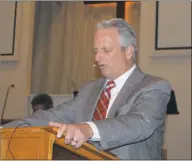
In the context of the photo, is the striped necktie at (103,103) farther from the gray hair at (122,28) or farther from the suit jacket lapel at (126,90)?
the gray hair at (122,28)

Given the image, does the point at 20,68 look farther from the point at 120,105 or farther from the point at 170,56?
the point at 120,105

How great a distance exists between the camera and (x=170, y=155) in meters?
5.71

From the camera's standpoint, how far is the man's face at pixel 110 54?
2.38m

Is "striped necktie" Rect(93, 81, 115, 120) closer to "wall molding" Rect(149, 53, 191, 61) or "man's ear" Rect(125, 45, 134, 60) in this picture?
"man's ear" Rect(125, 45, 134, 60)

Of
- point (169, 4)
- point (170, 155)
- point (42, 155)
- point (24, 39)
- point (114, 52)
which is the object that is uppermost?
point (169, 4)

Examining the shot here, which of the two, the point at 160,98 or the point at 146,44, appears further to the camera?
the point at 146,44

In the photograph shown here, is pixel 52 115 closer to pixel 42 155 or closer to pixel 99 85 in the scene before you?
pixel 99 85

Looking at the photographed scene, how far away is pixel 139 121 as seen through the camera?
1919 mm

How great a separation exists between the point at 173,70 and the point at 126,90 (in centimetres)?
369

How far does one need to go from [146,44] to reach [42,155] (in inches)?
188

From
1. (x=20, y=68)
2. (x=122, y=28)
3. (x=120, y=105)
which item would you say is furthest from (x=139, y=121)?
(x=20, y=68)

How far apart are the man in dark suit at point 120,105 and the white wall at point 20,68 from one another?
4.38 meters

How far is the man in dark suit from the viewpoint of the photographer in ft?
6.02

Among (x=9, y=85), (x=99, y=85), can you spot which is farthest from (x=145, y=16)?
(x=99, y=85)
